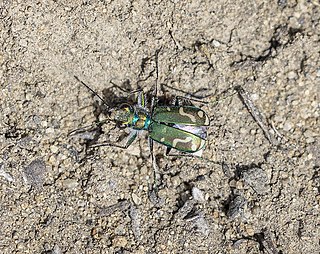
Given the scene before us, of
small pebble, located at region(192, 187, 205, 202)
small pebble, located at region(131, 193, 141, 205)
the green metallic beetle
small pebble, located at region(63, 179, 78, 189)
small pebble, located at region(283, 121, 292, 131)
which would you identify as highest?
the green metallic beetle

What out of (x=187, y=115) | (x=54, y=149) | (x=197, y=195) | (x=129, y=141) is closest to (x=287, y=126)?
(x=187, y=115)

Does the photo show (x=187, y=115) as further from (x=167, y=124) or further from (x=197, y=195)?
(x=197, y=195)

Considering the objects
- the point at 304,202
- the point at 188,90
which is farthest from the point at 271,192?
the point at 188,90

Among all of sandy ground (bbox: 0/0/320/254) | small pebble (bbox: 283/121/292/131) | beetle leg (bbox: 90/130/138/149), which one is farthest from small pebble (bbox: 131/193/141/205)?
small pebble (bbox: 283/121/292/131)

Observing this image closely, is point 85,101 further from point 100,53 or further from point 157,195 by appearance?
point 157,195

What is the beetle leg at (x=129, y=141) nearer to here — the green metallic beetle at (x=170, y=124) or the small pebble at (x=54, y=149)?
the green metallic beetle at (x=170, y=124)

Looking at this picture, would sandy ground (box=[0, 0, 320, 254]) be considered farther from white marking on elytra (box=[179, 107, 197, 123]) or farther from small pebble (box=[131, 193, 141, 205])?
white marking on elytra (box=[179, 107, 197, 123])
